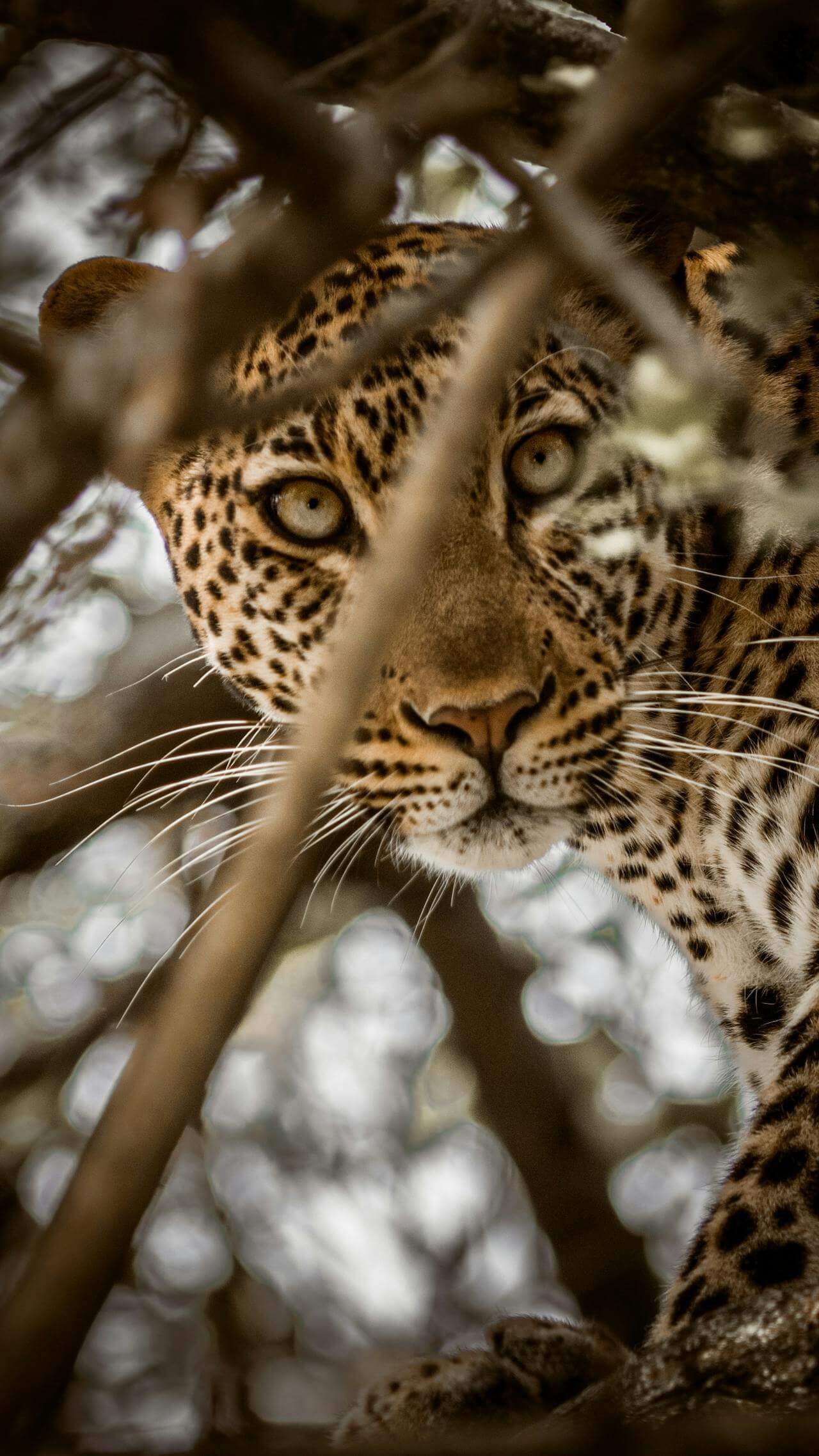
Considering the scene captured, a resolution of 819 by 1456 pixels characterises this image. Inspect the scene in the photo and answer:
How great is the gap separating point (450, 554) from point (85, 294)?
1018mm

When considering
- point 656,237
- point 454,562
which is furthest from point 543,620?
point 656,237

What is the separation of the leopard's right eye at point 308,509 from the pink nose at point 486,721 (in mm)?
698

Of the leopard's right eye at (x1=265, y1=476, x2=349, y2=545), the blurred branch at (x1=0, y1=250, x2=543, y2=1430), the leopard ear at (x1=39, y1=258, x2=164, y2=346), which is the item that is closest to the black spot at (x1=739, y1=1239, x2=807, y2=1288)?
the blurred branch at (x1=0, y1=250, x2=543, y2=1430)

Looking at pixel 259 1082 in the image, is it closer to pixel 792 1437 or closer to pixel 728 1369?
pixel 728 1369

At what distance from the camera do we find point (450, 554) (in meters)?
2.93

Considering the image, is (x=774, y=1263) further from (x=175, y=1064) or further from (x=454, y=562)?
(x=175, y=1064)

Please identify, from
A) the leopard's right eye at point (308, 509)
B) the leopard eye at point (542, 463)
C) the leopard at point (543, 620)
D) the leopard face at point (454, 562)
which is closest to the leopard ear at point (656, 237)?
the leopard at point (543, 620)

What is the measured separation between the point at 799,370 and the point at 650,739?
3.24 ft

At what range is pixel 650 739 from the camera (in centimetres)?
320

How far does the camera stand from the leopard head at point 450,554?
2.91m

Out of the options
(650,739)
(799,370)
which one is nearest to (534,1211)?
(650,739)

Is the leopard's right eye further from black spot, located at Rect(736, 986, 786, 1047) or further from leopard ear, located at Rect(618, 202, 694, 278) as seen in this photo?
black spot, located at Rect(736, 986, 786, 1047)

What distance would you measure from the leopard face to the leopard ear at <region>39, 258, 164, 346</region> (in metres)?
0.42

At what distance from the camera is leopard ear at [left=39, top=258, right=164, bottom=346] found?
9.60 feet
